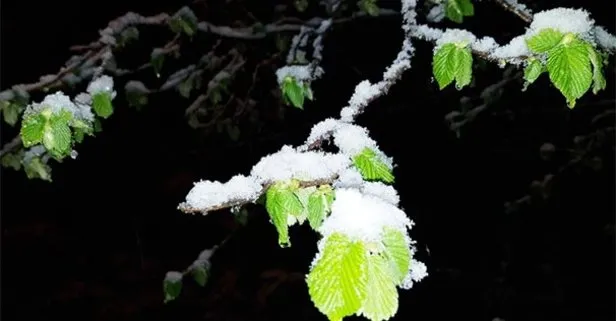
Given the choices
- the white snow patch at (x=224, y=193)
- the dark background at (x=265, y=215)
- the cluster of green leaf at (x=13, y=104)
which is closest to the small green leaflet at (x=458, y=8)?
the white snow patch at (x=224, y=193)

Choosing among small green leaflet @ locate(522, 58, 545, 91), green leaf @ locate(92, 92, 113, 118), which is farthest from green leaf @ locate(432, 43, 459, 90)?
green leaf @ locate(92, 92, 113, 118)

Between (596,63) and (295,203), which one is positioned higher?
(596,63)

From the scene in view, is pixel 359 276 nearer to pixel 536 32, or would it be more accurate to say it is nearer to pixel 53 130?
pixel 536 32

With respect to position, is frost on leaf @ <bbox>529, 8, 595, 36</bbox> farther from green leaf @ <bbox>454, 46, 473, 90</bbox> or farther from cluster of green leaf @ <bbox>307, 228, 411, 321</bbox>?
cluster of green leaf @ <bbox>307, 228, 411, 321</bbox>

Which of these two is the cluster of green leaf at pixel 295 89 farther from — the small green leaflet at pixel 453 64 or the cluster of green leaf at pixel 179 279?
the cluster of green leaf at pixel 179 279

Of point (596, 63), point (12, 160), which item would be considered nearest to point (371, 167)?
point (596, 63)

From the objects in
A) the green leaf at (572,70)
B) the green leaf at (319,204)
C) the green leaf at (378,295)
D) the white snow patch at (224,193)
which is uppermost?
the green leaf at (572,70)
